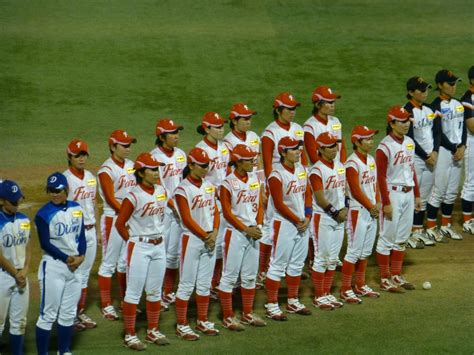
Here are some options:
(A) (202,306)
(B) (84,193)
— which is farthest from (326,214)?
(B) (84,193)

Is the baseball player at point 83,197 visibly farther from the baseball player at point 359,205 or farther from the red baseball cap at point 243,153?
the baseball player at point 359,205

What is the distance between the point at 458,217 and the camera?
43.6 feet

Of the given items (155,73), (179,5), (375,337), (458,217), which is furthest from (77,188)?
(179,5)

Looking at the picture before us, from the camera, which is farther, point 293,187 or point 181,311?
point 293,187

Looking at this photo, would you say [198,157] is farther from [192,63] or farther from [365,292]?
[192,63]

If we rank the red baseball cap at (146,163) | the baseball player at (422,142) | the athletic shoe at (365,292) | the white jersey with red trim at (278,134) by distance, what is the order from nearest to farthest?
1. the red baseball cap at (146,163)
2. the athletic shoe at (365,292)
3. the white jersey with red trim at (278,134)
4. the baseball player at (422,142)

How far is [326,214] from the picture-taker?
34.7ft

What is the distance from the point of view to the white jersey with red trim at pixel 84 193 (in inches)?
398

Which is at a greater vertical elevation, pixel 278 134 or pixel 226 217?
pixel 278 134

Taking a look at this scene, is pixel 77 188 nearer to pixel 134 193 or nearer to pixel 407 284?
pixel 134 193

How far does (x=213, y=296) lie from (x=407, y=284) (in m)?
2.13

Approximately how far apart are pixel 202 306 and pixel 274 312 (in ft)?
2.68

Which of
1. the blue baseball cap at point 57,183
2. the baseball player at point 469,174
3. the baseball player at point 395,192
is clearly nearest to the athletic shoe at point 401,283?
the baseball player at point 395,192

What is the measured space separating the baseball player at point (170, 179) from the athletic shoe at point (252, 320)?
0.87 m
